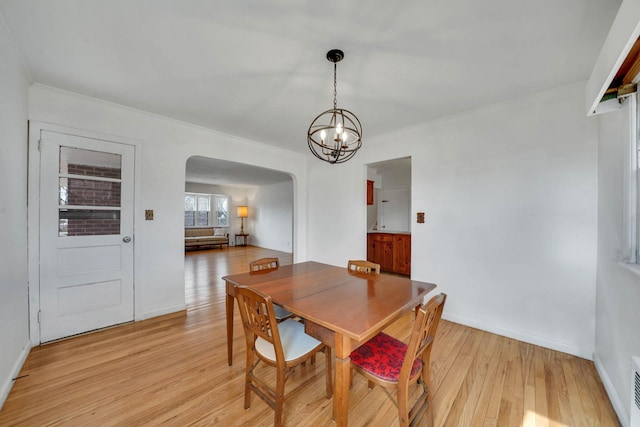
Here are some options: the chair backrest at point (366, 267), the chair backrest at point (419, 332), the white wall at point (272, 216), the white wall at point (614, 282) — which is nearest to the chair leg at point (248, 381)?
the chair backrest at point (419, 332)

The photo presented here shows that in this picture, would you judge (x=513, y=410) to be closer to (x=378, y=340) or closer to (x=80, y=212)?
(x=378, y=340)

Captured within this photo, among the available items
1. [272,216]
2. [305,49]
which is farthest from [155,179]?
[272,216]

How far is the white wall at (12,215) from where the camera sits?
166 centimetres

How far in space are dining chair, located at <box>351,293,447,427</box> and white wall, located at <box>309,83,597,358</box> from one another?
67.2 inches

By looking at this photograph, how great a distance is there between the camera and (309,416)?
153 cm

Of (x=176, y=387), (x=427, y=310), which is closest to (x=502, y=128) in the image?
(x=427, y=310)

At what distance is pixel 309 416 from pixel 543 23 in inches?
113

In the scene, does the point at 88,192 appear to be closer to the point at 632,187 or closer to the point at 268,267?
the point at 268,267

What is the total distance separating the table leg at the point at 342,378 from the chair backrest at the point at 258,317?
34cm

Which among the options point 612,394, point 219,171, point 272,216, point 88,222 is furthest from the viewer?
point 272,216

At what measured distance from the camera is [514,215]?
98.7 inches

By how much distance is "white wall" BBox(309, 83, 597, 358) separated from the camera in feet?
7.21

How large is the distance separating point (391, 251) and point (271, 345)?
4.07 m

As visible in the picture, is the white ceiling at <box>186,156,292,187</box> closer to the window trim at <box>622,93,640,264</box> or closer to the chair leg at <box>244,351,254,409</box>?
the chair leg at <box>244,351,254,409</box>
